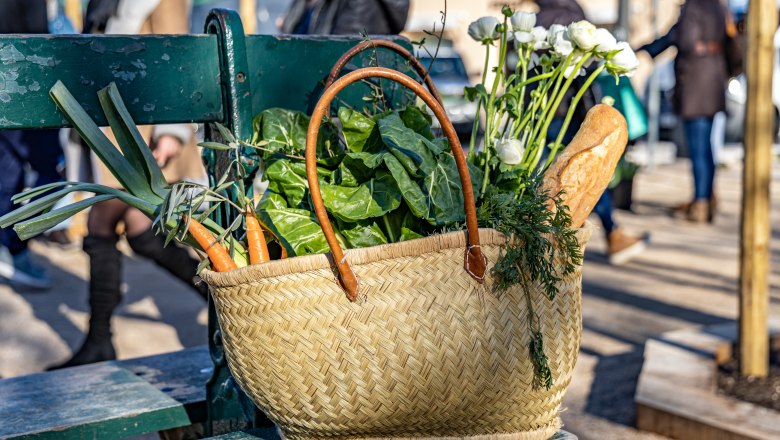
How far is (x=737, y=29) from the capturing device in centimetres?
833

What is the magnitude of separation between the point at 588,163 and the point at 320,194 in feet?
2.01

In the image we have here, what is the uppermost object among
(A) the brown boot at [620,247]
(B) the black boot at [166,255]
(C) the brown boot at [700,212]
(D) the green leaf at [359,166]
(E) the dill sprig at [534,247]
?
(D) the green leaf at [359,166]

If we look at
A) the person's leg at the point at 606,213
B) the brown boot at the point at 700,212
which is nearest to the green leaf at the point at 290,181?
the person's leg at the point at 606,213

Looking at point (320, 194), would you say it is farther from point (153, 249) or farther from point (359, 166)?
point (153, 249)

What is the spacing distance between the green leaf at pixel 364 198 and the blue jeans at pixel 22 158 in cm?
345

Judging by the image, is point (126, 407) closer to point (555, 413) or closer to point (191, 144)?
point (555, 413)

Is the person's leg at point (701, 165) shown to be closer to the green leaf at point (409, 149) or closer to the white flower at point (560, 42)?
the white flower at point (560, 42)

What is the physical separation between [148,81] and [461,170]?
863 mm

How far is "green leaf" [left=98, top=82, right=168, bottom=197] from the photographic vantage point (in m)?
1.99

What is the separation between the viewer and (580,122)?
584 centimetres

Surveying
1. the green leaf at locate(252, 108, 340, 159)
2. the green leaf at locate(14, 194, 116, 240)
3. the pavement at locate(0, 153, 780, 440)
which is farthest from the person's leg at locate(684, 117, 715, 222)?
the green leaf at locate(14, 194, 116, 240)

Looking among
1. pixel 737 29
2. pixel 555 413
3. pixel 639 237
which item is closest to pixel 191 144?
pixel 555 413

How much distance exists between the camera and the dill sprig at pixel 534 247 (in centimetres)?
186

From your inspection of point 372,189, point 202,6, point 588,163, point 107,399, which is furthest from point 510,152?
point 202,6
